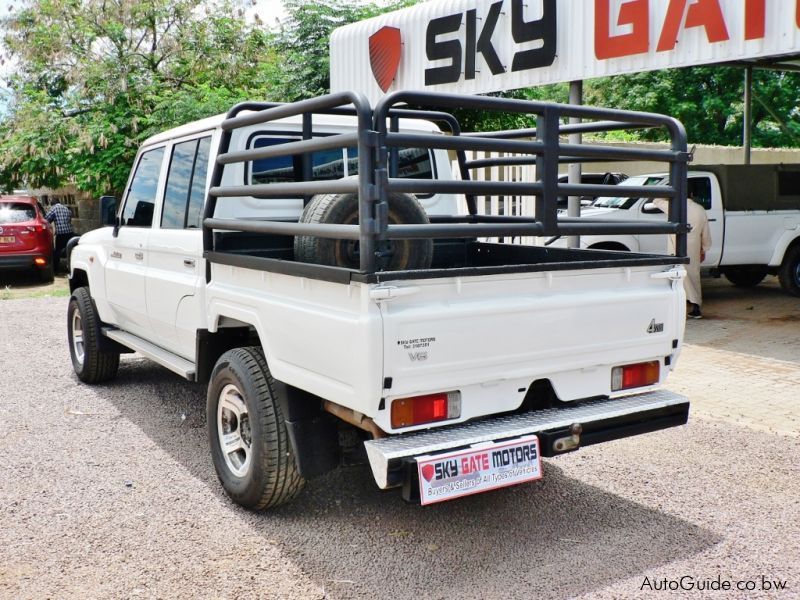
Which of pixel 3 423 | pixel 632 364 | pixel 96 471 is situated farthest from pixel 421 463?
pixel 3 423

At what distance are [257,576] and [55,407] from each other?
362 cm

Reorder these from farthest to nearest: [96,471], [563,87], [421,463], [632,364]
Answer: [563,87]
[96,471]
[632,364]
[421,463]

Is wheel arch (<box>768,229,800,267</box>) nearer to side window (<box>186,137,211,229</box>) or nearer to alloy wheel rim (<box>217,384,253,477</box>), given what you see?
side window (<box>186,137,211,229</box>)

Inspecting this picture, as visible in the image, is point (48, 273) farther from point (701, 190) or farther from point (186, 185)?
point (186, 185)

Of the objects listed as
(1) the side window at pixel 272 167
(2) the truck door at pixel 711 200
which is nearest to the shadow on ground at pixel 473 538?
(1) the side window at pixel 272 167

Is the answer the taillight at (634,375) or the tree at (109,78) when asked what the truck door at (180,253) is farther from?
the tree at (109,78)

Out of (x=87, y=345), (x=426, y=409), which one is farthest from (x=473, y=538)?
(x=87, y=345)

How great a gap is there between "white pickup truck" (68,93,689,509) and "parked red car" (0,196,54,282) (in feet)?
38.7

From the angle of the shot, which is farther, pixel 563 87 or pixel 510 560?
pixel 563 87

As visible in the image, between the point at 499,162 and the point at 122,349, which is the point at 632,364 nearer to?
the point at 499,162

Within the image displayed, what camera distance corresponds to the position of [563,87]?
3719 centimetres

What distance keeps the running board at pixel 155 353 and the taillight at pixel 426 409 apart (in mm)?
1932

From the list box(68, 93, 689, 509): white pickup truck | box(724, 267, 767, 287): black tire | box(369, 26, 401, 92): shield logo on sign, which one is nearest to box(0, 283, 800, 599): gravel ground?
box(68, 93, 689, 509): white pickup truck

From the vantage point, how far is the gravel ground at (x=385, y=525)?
3703mm
